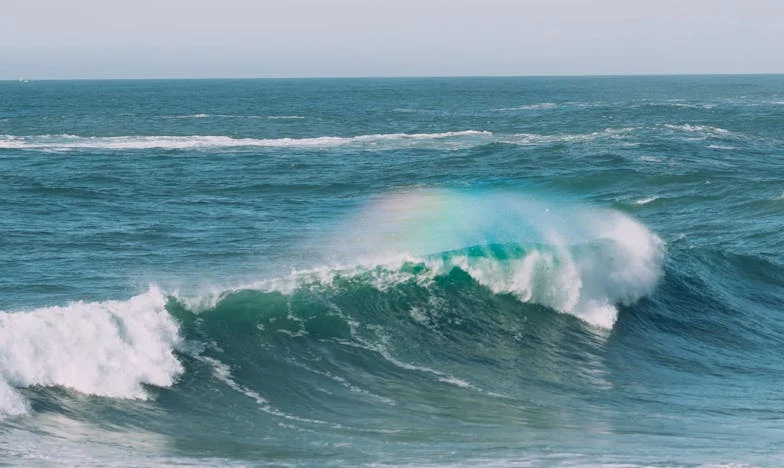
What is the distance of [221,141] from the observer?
6272cm

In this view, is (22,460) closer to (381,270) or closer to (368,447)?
(368,447)

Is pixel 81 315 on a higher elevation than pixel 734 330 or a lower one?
higher

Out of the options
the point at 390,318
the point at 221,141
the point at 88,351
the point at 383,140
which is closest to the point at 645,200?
the point at 390,318

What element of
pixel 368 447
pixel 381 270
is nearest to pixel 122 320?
pixel 368 447

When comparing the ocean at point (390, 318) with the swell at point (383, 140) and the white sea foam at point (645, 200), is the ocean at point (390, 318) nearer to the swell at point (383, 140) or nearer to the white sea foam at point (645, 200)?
the white sea foam at point (645, 200)

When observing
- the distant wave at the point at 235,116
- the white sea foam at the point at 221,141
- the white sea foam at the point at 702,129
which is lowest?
the white sea foam at the point at 221,141

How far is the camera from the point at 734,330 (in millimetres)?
22406

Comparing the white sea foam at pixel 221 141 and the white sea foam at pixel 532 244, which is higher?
the white sea foam at pixel 221 141

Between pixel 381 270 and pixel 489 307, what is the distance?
2.50 meters

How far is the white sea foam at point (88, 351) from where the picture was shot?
1533 cm

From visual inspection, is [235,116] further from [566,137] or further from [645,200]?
[645,200]

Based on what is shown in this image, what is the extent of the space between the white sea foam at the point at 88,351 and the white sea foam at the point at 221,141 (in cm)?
4122

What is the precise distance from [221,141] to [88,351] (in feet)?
156

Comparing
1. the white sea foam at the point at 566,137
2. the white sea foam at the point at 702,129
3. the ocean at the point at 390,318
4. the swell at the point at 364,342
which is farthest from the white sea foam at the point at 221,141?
the swell at the point at 364,342
